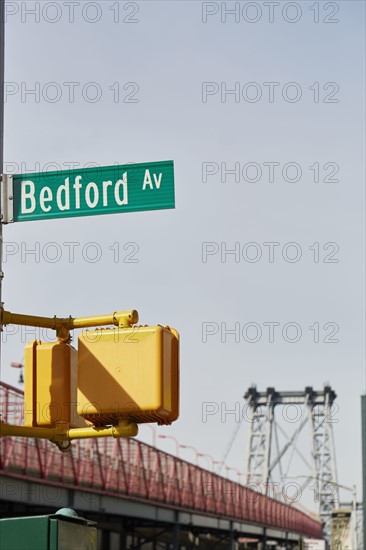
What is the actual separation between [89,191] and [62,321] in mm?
711

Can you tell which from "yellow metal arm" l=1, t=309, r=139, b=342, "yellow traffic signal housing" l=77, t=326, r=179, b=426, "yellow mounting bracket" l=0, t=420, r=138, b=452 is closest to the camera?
"yellow traffic signal housing" l=77, t=326, r=179, b=426

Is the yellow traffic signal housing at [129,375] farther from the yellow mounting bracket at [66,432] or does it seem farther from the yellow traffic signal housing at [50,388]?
the yellow traffic signal housing at [50,388]

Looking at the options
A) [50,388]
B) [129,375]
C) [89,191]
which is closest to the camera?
[129,375]

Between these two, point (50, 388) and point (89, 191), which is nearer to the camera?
point (50, 388)

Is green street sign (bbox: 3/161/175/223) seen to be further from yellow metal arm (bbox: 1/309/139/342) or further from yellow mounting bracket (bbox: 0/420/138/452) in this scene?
yellow mounting bracket (bbox: 0/420/138/452)

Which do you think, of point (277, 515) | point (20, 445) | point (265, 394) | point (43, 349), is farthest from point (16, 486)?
point (265, 394)

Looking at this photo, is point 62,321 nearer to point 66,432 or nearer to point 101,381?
point 66,432

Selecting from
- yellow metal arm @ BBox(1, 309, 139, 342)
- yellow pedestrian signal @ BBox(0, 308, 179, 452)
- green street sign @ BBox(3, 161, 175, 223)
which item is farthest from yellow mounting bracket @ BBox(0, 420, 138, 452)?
green street sign @ BBox(3, 161, 175, 223)

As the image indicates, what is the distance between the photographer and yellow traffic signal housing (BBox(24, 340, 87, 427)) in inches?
247

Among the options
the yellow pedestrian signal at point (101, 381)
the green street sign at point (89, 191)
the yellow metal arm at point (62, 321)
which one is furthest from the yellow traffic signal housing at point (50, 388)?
the green street sign at point (89, 191)

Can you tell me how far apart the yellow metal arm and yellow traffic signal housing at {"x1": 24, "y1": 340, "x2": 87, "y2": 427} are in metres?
0.16

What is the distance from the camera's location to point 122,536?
195 ft

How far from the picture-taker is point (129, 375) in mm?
5848

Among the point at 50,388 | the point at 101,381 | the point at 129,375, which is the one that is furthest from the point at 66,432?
the point at 129,375
